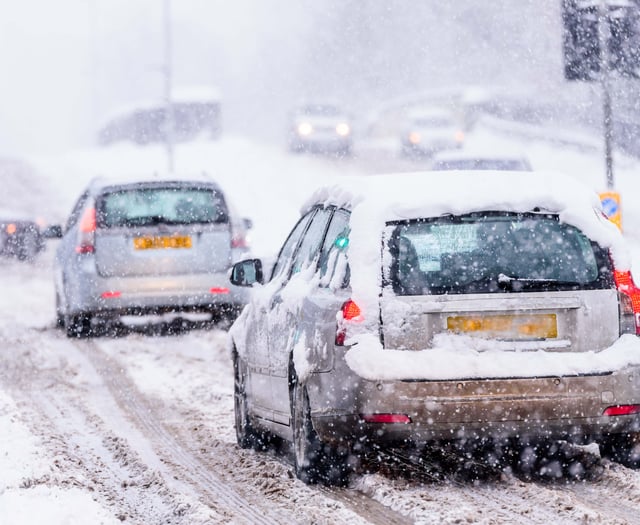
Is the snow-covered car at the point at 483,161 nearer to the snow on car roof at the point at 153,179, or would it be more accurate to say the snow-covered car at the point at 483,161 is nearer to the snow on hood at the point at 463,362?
the snow on car roof at the point at 153,179

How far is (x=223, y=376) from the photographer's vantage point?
11172 mm

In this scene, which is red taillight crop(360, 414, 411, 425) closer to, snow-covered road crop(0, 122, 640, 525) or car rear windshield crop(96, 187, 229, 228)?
snow-covered road crop(0, 122, 640, 525)

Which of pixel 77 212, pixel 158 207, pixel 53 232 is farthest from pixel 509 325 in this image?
pixel 53 232

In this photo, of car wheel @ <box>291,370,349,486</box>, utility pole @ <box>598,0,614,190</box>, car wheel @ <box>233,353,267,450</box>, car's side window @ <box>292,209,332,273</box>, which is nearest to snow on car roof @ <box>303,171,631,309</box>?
car's side window @ <box>292,209,332,273</box>

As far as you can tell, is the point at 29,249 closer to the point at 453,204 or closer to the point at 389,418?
the point at 453,204

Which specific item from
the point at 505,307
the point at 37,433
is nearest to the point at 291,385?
the point at 505,307

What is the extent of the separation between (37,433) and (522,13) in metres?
47.5

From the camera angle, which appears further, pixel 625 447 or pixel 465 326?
pixel 625 447

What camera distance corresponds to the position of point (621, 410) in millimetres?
6246

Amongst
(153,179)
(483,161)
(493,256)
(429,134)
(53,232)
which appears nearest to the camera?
(493,256)

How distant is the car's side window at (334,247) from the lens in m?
6.49

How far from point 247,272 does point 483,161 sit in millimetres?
15696

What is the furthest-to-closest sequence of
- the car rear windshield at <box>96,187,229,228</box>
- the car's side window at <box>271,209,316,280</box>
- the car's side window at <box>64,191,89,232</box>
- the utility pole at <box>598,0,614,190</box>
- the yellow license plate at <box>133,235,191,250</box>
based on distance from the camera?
the utility pole at <box>598,0,614,190</box> → the car's side window at <box>64,191,89,232</box> → the car rear windshield at <box>96,187,229,228</box> → the yellow license plate at <box>133,235,191,250</box> → the car's side window at <box>271,209,316,280</box>

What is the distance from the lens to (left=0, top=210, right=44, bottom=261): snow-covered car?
26.5 metres
